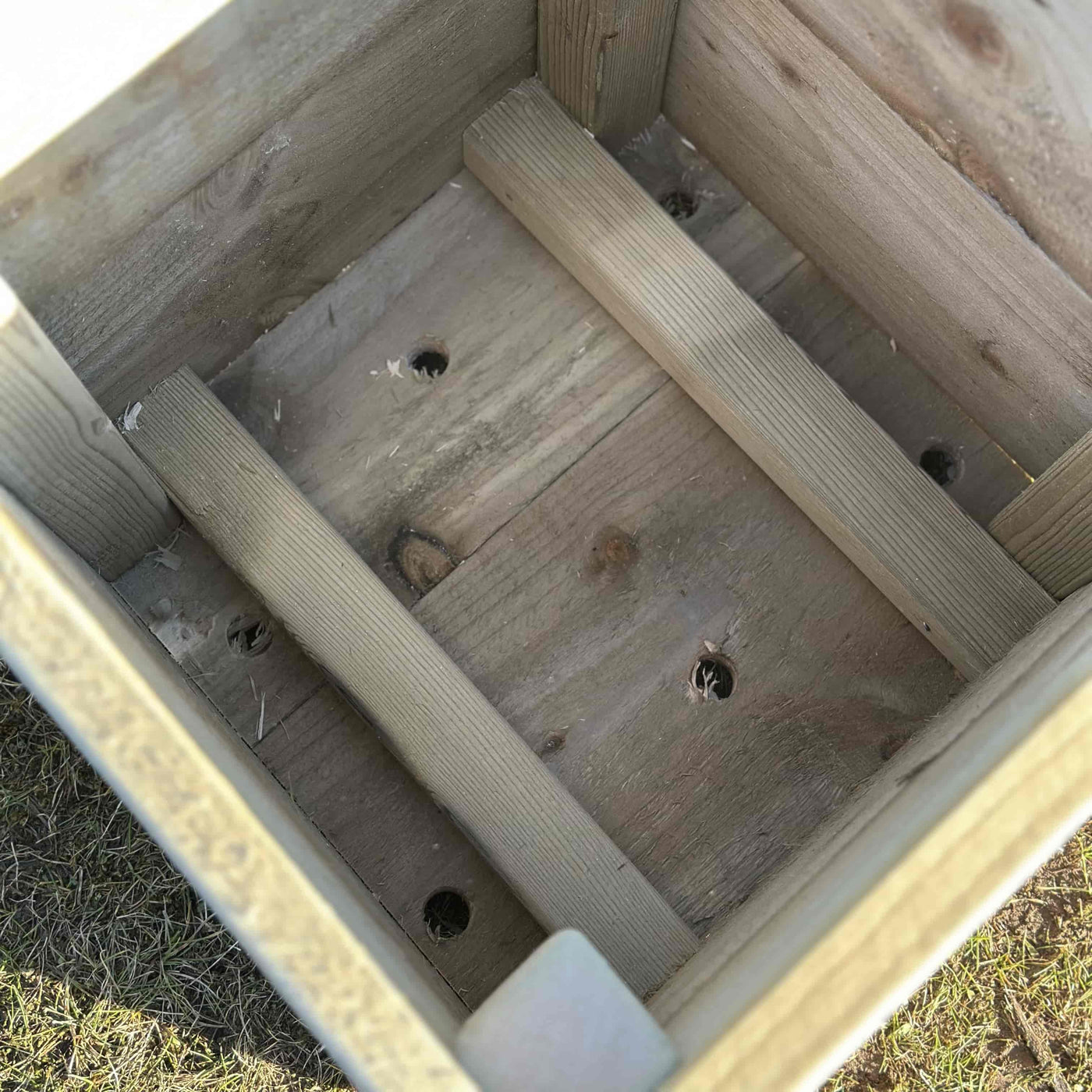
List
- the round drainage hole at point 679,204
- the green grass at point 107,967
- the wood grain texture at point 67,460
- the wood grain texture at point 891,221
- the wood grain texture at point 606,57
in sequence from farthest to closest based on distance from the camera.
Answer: the green grass at point 107,967 → the round drainage hole at point 679,204 → the wood grain texture at point 606,57 → the wood grain texture at point 891,221 → the wood grain texture at point 67,460

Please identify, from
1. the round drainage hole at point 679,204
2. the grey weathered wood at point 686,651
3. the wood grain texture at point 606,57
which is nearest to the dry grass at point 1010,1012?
the grey weathered wood at point 686,651

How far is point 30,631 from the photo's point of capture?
0.99 meters

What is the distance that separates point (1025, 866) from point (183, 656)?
1.17 meters

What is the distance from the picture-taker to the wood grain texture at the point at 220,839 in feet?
3.07

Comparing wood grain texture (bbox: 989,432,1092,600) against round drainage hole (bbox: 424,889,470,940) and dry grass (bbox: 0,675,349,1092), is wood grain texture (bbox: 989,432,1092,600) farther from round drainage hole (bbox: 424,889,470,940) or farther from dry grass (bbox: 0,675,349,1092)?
dry grass (bbox: 0,675,349,1092)

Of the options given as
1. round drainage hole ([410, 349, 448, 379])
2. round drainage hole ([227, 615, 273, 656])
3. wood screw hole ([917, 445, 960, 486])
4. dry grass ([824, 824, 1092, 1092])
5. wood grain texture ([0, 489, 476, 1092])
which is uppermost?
round drainage hole ([410, 349, 448, 379])

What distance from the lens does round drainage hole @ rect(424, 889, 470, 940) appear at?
164cm

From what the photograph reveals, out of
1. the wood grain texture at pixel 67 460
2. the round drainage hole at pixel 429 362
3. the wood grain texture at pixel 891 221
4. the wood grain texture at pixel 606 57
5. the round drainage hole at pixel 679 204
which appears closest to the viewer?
the wood grain texture at pixel 67 460

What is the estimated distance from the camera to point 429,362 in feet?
5.92

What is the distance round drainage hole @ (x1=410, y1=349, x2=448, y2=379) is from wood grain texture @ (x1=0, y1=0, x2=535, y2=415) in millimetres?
178

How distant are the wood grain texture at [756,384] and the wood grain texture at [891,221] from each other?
0.17m

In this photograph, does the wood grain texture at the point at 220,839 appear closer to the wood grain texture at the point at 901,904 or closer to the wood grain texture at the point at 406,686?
the wood grain texture at the point at 901,904

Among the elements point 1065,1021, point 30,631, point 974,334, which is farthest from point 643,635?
point 1065,1021

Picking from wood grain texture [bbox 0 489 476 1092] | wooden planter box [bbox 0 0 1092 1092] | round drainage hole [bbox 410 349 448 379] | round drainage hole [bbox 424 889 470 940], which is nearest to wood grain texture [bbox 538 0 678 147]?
wooden planter box [bbox 0 0 1092 1092]
